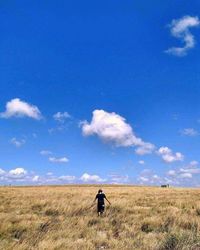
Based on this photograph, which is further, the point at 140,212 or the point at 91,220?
the point at 140,212

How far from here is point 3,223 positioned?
20.2 metres

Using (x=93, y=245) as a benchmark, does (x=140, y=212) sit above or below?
above

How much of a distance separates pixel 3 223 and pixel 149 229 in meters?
6.14

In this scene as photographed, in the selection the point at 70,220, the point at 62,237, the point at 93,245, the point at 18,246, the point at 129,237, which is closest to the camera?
the point at 18,246

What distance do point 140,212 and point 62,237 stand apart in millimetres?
10642

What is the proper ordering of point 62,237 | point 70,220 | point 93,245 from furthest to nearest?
point 70,220 < point 62,237 < point 93,245

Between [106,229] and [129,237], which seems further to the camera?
[106,229]

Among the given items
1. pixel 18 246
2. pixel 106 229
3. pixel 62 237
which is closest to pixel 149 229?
pixel 106 229

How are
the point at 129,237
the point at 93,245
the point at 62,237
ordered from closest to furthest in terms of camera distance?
the point at 93,245
the point at 62,237
the point at 129,237

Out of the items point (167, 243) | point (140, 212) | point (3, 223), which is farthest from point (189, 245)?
point (140, 212)

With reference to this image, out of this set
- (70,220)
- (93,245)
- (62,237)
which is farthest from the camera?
(70,220)

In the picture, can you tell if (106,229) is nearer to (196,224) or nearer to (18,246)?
(196,224)

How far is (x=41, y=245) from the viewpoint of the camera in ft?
45.3

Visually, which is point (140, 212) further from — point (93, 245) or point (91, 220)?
point (93, 245)
